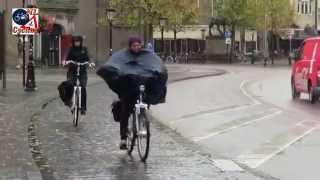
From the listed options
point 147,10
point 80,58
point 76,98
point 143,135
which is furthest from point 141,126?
point 147,10

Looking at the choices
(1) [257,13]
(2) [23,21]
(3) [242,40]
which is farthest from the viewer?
(3) [242,40]

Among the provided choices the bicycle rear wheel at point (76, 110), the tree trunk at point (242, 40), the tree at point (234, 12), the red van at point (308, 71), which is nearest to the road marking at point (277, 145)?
the bicycle rear wheel at point (76, 110)

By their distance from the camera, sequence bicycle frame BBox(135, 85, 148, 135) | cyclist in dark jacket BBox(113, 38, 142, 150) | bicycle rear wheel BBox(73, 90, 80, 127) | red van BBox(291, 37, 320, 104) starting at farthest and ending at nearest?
red van BBox(291, 37, 320, 104), bicycle rear wheel BBox(73, 90, 80, 127), cyclist in dark jacket BBox(113, 38, 142, 150), bicycle frame BBox(135, 85, 148, 135)

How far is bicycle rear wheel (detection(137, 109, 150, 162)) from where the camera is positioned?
10578 mm

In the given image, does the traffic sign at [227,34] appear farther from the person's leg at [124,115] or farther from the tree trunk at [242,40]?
the person's leg at [124,115]

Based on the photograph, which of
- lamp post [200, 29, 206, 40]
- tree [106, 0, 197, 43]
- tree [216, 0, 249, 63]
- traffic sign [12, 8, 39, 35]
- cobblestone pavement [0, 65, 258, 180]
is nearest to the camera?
cobblestone pavement [0, 65, 258, 180]

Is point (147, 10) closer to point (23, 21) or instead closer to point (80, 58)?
point (23, 21)

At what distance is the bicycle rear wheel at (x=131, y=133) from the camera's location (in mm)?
10906

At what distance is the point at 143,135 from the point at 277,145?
10.5 ft

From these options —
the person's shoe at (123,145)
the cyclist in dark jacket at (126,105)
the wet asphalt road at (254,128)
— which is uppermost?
the cyclist in dark jacket at (126,105)

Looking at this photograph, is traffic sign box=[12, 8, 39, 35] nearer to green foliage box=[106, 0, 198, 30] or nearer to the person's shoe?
the person's shoe

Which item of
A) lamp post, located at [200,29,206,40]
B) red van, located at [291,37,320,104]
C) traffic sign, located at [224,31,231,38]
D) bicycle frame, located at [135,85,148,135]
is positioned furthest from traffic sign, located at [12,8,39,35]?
lamp post, located at [200,29,206,40]

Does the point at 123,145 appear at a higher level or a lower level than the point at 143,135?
lower

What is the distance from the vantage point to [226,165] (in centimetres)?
1045
